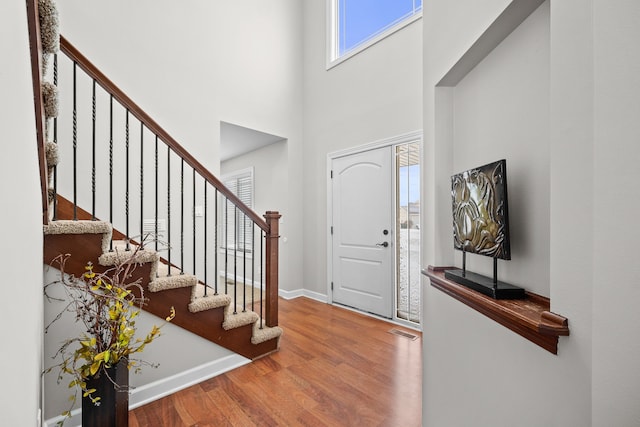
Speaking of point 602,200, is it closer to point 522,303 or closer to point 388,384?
point 522,303

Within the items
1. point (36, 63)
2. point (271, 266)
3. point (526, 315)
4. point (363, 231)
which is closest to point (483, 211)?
point (526, 315)

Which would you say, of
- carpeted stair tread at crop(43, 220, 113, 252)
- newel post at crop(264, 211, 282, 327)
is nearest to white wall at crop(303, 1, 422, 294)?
newel post at crop(264, 211, 282, 327)

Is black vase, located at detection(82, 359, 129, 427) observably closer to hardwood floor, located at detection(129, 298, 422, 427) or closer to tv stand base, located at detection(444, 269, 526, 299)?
hardwood floor, located at detection(129, 298, 422, 427)

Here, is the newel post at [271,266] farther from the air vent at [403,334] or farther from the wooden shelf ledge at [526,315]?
the wooden shelf ledge at [526,315]

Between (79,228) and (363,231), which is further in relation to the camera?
(363,231)

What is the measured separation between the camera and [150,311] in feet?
6.11

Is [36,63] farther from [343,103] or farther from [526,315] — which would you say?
[343,103]

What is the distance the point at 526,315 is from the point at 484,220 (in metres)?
0.38

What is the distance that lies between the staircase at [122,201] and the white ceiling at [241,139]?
883 millimetres

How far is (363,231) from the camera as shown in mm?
3617

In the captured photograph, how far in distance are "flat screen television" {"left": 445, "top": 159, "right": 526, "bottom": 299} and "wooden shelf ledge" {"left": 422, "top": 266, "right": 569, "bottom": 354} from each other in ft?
0.14

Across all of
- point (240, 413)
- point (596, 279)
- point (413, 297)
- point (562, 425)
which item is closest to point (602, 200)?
point (596, 279)

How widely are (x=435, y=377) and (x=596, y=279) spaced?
1.11 m

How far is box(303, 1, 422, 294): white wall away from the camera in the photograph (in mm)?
3168
